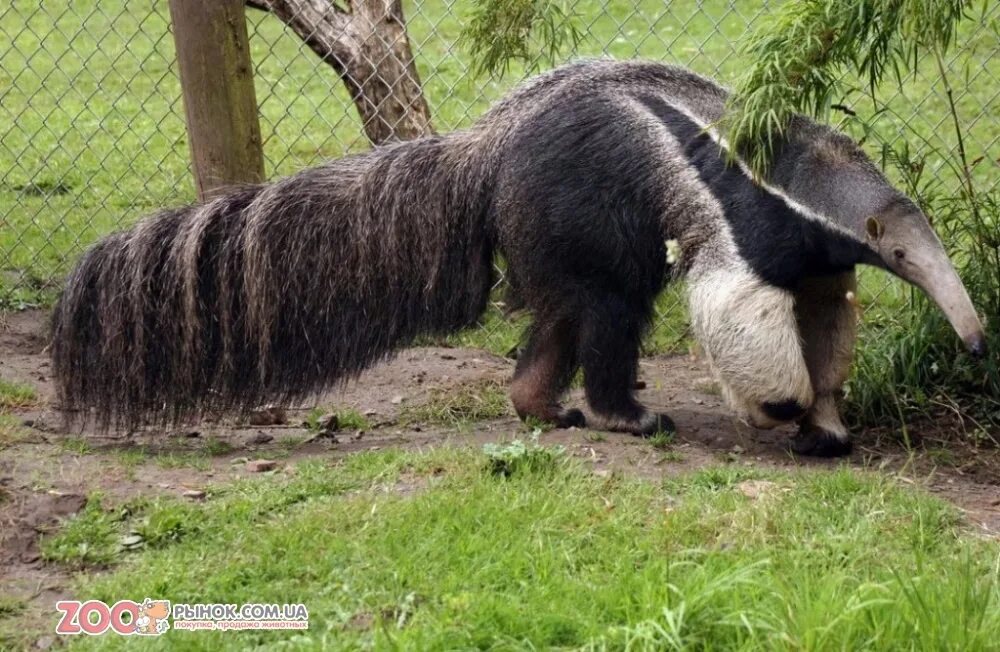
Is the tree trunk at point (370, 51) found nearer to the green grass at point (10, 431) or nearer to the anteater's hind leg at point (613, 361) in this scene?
the anteater's hind leg at point (613, 361)

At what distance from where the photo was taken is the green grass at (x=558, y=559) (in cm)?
345

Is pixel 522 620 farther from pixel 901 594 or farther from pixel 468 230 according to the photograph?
pixel 468 230

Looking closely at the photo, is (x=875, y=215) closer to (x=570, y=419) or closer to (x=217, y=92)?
(x=570, y=419)

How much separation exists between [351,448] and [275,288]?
2.70ft

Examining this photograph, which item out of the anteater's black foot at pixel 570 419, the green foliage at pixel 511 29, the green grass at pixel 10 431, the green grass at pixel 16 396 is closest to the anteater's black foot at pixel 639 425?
the anteater's black foot at pixel 570 419

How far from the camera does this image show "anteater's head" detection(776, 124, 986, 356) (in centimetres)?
545

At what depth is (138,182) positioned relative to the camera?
11039 mm

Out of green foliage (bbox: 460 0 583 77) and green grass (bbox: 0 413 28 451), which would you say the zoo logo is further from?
green foliage (bbox: 460 0 583 77)

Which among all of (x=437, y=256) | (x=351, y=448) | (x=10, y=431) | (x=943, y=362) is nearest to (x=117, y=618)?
(x=351, y=448)

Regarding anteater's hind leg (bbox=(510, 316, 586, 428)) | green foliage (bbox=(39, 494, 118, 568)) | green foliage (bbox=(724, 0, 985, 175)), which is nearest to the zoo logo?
green foliage (bbox=(39, 494, 118, 568))

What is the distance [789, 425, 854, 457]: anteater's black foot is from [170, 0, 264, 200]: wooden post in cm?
306

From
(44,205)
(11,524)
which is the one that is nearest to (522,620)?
(11,524)

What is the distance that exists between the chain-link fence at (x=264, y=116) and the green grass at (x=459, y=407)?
0.69 meters

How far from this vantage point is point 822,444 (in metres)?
6.01
